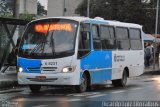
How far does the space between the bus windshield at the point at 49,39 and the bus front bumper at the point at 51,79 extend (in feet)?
2.04

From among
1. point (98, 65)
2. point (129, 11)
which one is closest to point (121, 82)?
point (98, 65)

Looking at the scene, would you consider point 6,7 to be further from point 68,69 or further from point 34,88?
point 68,69

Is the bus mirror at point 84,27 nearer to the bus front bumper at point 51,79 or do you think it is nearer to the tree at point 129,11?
the bus front bumper at point 51,79

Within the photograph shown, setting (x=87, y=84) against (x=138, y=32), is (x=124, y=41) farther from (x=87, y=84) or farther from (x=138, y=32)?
(x=87, y=84)

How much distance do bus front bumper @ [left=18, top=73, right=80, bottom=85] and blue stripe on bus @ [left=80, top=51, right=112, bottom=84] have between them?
723mm

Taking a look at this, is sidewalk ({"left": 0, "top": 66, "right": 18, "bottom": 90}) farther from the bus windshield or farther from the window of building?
the window of building

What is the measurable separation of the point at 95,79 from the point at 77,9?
191ft

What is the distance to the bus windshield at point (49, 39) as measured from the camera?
17078mm

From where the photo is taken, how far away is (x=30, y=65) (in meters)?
17.2

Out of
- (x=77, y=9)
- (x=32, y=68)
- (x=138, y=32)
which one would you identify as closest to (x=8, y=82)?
(x=32, y=68)

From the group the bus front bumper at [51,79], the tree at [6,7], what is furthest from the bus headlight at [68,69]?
the tree at [6,7]

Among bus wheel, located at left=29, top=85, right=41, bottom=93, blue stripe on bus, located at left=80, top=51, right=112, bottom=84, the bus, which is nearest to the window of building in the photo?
the bus

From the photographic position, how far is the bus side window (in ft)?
57.2

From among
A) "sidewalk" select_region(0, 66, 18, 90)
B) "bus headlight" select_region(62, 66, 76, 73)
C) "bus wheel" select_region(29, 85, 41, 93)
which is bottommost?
"bus wheel" select_region(29, 85, 41, 93)
